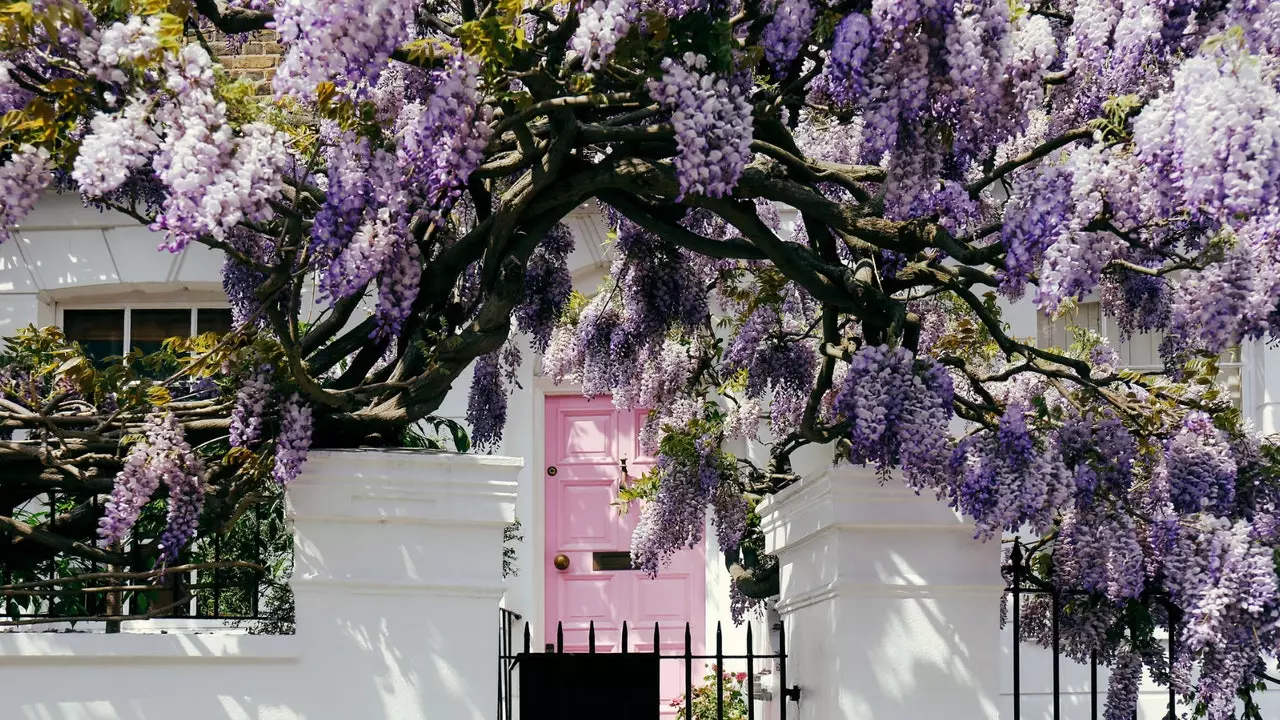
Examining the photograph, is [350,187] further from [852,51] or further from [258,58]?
[258,58]

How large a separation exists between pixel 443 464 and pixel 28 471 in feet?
4.35

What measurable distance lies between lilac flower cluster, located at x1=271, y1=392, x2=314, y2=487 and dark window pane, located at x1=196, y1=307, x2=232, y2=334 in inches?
223

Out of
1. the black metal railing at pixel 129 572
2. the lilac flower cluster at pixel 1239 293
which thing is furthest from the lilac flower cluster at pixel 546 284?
the lilac flower cluster at pixel 1239 293

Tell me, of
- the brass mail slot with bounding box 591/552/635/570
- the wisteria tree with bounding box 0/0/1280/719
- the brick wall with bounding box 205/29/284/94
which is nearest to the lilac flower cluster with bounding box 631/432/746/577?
the wisteria tree with bounding box 0/0/1280/719

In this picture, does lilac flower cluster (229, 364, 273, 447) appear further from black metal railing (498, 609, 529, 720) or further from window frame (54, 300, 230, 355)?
window frame (54, 300, 230, 355)

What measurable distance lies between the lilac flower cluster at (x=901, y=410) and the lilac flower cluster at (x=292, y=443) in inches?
62.2

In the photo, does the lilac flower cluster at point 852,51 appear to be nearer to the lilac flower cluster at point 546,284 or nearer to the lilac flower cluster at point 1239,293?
the lilac flower cluster at point 1239,293

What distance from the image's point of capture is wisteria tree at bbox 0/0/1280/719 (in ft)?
11.7

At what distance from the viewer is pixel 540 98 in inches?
155

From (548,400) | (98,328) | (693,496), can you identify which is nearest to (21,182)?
(693,496)

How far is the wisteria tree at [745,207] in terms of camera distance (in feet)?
11.7

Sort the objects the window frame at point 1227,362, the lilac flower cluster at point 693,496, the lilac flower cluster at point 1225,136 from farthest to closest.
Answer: the window frame at point 1227,362
the lilac flower cluster at point 693,496
the lilac flower cluster at point 1225,136

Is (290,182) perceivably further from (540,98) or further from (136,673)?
(136,673)

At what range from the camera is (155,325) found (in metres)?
9.78
